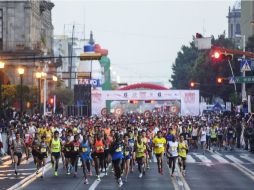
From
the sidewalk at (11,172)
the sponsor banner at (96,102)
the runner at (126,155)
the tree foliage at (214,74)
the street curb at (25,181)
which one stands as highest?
the tree foliage at (214,74)

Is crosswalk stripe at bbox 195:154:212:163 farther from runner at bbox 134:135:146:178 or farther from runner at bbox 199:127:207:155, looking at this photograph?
runner at bbox 134:135:146:178

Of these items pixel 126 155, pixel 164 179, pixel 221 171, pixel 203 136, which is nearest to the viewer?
pixel 126 155

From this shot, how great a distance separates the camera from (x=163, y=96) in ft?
316

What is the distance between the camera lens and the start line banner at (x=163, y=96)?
301 feet

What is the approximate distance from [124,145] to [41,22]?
78.6m

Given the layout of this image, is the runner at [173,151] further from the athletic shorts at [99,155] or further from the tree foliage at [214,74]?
the tree foliage at [214,74]

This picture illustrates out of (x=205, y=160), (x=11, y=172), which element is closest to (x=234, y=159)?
(x=205, y=160)

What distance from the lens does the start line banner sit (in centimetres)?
9162

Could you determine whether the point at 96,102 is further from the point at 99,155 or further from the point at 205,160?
the point at 99,155

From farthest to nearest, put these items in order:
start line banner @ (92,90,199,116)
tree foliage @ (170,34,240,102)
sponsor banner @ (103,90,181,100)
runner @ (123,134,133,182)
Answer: tree foliage @ (170,34,240,102), sponsor banner @ (103,90,181,100), start line banner @ (92,90,199,116), runner @ (123,134,133,182)

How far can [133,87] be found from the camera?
120m

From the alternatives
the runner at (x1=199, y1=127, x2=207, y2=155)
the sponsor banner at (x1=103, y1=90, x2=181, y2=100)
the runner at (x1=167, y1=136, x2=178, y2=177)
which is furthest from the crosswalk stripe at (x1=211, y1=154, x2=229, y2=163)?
the sponsor banner at (x1=103, y1=90, x2=181, y2=100)

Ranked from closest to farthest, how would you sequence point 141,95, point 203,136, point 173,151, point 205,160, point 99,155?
Result: point 99,155 < point 173,151 < point 205,160 < point 203,136 < point 141,95

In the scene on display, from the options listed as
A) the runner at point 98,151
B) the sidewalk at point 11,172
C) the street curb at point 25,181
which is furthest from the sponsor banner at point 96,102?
the runner at point 98,151
